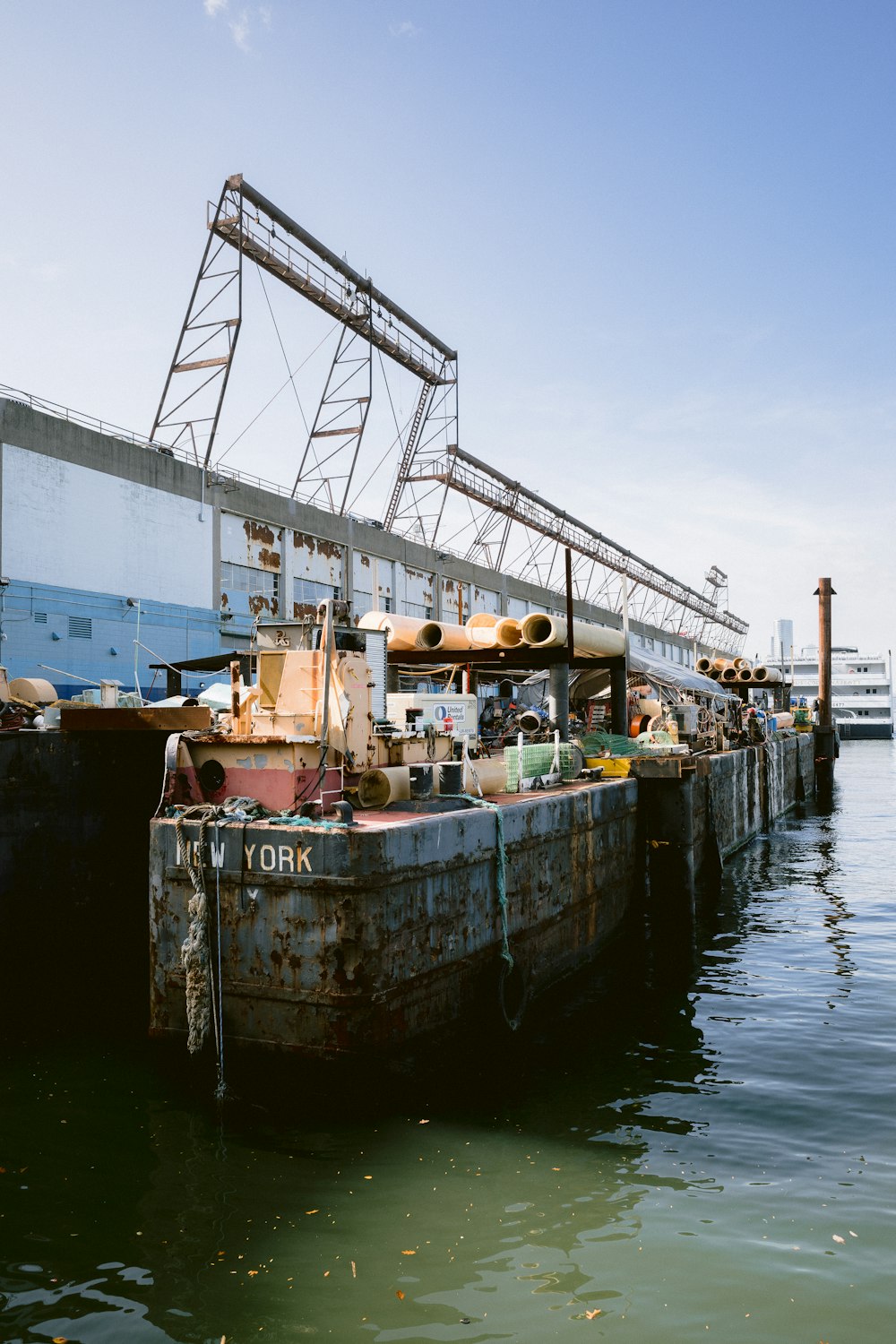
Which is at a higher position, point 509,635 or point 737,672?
point 509,635

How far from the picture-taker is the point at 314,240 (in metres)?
36.0

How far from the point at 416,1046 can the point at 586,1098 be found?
6.20 ft

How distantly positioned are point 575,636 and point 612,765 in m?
4.38

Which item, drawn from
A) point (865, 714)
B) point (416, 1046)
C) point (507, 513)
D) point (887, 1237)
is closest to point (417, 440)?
point (507, 513)

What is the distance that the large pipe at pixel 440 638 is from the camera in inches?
845

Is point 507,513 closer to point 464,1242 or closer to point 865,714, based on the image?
point 464,1242

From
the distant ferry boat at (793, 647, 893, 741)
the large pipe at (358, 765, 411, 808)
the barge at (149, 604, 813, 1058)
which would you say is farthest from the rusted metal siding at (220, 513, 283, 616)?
the distant ferry boat at (793, 647, 893, 741)

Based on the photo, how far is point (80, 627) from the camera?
27672mm

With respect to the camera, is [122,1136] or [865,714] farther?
[865,714]


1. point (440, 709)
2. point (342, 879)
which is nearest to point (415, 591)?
point (440, 709)

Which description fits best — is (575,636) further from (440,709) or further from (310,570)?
(310,570)

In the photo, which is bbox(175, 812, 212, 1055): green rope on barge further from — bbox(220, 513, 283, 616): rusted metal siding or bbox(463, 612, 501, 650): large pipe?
bbox(220, 513, 283, 616): rusted metal siding

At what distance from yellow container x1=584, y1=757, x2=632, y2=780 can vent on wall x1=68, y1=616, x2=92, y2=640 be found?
16584 millimetres

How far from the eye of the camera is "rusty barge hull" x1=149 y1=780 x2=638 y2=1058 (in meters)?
9.26
